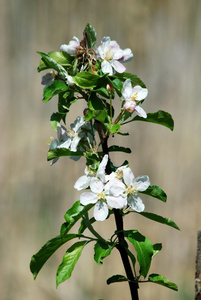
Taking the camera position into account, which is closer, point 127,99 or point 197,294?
point 127,99

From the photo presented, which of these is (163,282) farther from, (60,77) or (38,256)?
(60,77)

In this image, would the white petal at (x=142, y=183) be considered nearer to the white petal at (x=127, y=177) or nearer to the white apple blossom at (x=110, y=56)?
the white petal at (x=127, y=177)

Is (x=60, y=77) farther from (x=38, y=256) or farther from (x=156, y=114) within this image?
(x=38, y=256)

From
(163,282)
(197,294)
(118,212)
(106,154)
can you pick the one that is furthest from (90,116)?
(197,294)

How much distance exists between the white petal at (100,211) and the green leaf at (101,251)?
6 cm

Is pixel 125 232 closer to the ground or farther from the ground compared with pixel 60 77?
closer to the ground

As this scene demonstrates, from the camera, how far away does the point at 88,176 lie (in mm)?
770

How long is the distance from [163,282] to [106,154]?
259 millimetres

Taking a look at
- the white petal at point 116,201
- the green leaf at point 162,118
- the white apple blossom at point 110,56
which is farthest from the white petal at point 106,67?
the white petal at point 116,201

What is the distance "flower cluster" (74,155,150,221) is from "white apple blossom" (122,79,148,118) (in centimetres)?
10

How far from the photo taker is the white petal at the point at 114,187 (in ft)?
2.43

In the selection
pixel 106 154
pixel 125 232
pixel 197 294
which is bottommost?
pixel 197 294

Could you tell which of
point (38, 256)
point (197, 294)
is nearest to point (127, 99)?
point (38, 256)

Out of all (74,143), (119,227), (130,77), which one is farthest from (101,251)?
(130,77)
